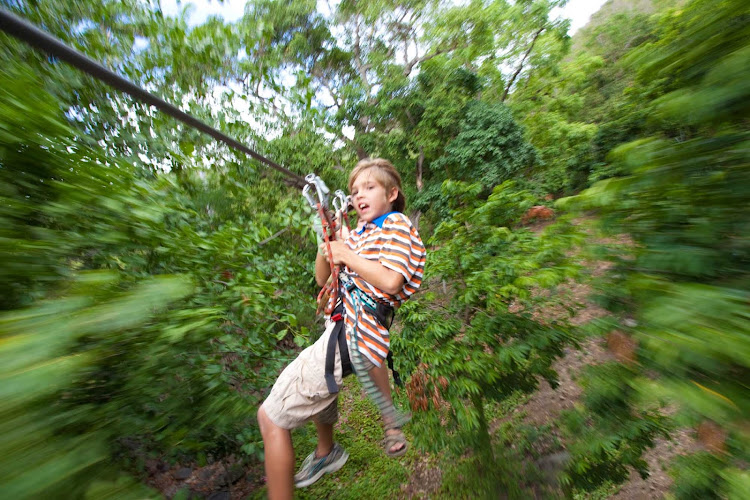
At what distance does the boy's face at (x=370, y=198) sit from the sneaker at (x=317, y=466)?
5.43 ft

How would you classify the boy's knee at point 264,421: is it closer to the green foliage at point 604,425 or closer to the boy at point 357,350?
the boy at point 357,350

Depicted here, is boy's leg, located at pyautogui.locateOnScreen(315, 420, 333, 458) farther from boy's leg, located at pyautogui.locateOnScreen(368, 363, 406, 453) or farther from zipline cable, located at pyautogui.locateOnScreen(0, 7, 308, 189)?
zipline cable, located at pyautogui.locateOnScreen(0, 7, 308, 189)

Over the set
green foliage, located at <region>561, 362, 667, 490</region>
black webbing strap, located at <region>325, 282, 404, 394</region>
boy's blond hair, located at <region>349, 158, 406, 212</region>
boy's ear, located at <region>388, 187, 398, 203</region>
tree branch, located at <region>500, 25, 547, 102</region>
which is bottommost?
green foliage, located at <region>561, 362, 667, 490</region>

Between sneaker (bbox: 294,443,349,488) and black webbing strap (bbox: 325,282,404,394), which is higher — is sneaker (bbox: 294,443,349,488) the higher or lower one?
the lower one

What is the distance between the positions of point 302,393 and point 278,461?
1.07ft

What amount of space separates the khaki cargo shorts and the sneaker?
63 centimetres

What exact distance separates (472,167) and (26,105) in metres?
14.3

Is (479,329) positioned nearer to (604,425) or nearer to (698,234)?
(604,425)

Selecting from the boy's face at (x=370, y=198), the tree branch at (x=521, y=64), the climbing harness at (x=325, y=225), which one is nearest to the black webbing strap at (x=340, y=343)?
the climbing harness at (x=325, y=225)

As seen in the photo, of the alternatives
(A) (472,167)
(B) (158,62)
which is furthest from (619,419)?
(A) (472,167)

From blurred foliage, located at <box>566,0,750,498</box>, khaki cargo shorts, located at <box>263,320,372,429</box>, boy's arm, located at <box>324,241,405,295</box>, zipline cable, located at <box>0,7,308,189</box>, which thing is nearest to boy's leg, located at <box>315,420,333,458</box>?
khaki cargo shorts, located at <box>263,320,372,429</box>

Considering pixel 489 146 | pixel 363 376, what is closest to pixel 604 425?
pixel 363 376

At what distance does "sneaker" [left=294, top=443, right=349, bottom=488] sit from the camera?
2010 millimetres

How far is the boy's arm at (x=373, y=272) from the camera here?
1.51 metres
